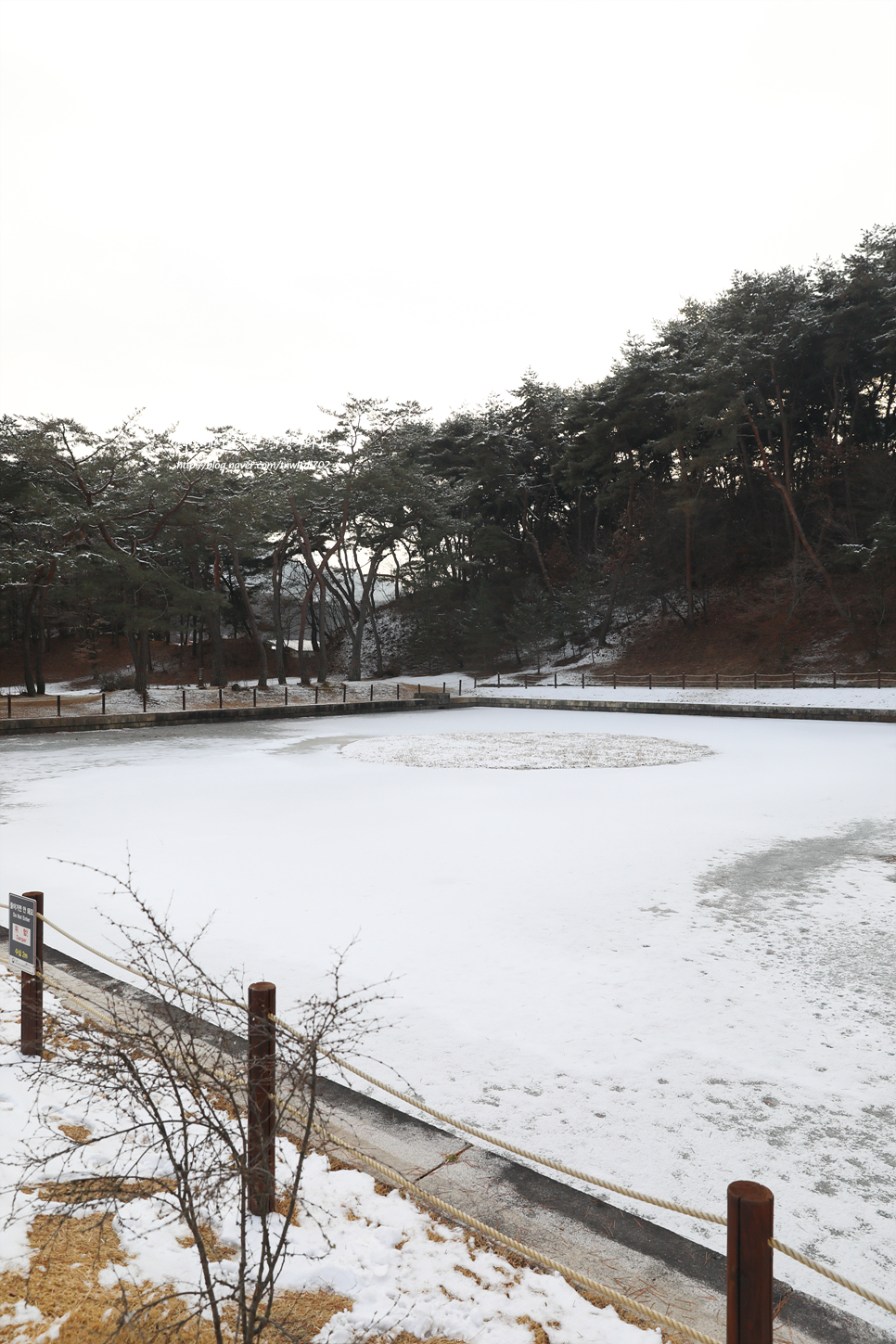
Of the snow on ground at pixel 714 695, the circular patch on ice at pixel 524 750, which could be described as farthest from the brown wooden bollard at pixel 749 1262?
the snow on ground at pixel 714 695

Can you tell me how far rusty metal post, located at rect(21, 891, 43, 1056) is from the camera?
383 centimetres

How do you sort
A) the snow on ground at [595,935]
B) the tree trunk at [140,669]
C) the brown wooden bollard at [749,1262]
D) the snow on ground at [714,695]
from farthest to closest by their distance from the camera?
the tree trunk at [140,669], the snow on ground at [714,695], the snow on ground at [595,935], the brown wooden bollard at [749,1262]

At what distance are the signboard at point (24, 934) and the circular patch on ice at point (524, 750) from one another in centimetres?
1057

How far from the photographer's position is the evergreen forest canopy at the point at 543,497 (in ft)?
94.5

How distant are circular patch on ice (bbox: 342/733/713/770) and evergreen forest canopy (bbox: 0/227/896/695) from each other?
44.7 feet

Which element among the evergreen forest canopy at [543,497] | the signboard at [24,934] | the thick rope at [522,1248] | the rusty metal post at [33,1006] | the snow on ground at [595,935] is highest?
the evergreen forest canopy at [543,497]

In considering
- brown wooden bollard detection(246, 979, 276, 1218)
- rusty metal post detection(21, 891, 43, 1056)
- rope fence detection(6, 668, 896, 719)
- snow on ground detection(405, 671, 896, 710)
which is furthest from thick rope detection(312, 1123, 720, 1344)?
snow on ground detection(405, 671, 896, 710)

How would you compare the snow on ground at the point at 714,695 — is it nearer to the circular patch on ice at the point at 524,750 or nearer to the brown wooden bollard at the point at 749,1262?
the circular patch on ice at the point at 524,750

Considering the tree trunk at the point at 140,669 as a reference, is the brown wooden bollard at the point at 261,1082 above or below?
below

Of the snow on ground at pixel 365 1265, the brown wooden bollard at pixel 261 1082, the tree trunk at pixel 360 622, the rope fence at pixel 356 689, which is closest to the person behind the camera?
the snow on ground at pixel 365 1265

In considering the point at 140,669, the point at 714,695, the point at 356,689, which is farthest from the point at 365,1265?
the point at 356,689

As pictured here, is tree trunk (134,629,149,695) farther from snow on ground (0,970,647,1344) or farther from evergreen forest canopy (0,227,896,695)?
snow on ground (0,970,647,1344)

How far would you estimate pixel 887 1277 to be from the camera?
2.62 metres

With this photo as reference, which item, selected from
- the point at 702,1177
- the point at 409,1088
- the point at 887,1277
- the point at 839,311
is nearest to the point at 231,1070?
the point at 409,1088
